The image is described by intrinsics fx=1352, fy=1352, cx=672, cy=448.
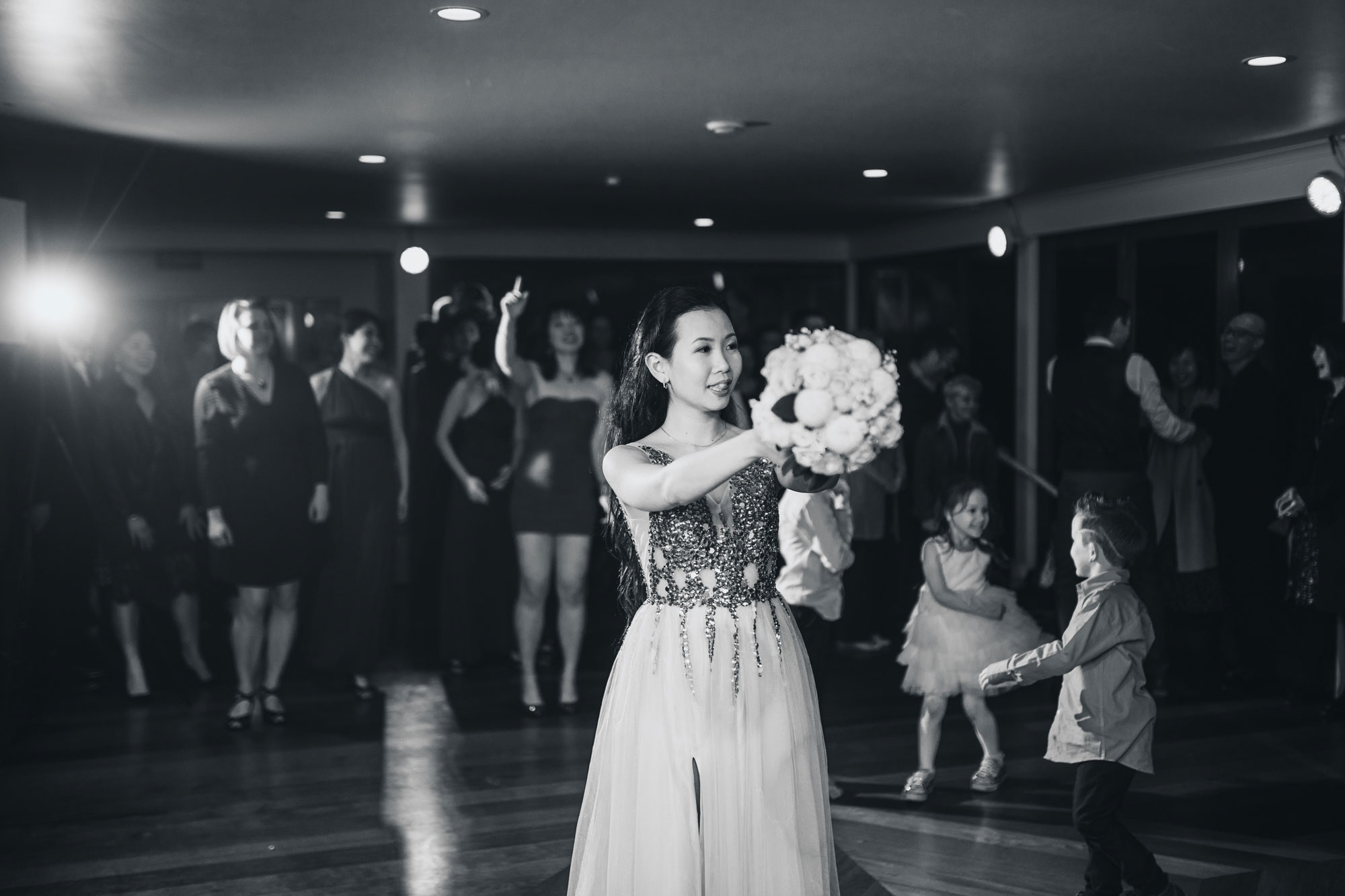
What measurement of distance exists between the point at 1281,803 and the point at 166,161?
5.76 meters

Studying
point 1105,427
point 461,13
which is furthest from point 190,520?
point 1105,427

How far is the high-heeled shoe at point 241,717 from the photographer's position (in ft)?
18.8

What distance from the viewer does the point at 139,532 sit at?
6238 mm

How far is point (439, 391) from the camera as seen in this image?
23.4ft

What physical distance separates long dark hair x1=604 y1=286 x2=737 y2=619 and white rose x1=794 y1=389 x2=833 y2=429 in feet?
2.13

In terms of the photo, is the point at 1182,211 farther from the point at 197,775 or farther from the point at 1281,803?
the point at 197,775

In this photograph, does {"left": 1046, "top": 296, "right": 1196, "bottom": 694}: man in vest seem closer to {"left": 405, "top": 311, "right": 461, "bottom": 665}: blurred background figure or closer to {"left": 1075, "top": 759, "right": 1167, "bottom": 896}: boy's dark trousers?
{"left": 1075, "top": 759, "right": 1167, "bottom": 896}: boy's dark trousers

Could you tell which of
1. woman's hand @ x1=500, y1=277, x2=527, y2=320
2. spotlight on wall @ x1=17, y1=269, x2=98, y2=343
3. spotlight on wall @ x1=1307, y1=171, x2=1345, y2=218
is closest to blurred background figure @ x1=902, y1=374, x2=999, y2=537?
spotlight on wall @ x1=1307, y1=171, x2=1345, y2=218

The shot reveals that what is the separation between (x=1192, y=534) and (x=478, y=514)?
3469 mm

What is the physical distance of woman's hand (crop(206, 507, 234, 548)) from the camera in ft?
18.2

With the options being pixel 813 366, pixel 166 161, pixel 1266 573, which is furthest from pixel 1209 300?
pixel 813 366

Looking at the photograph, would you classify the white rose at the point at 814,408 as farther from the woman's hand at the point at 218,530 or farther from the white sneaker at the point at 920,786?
the woman's hand at the point at 218,530

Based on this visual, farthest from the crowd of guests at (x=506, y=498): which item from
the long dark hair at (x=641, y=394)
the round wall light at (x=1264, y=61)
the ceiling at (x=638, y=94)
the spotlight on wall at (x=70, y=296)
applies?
the spotlight on wall at (x=70, y=296)

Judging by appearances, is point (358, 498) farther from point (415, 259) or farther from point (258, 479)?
point (415, 259)
